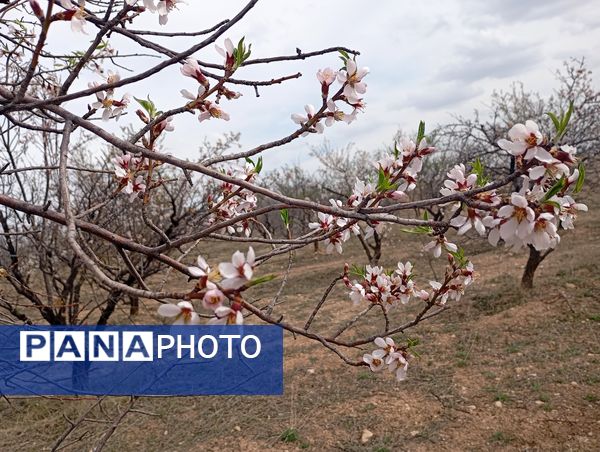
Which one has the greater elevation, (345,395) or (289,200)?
(289,200)

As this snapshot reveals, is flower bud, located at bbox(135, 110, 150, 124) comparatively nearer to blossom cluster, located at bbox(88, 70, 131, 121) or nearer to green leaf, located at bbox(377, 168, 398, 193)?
blossom cluster, located at bbox(88, 70, 131, 121)

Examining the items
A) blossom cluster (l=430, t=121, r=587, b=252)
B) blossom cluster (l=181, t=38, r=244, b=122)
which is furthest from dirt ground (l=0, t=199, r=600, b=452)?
blossom cluster (l=430, t=121, r=587, b=252)

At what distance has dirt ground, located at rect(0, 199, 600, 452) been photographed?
4.03 metres

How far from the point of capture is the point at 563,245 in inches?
422

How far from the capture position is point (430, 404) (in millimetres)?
4551

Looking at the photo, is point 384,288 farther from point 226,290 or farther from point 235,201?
point 226,290

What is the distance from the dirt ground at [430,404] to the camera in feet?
13.2

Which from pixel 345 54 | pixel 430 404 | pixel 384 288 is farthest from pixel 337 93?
pixel 430 404

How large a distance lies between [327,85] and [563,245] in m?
11.1

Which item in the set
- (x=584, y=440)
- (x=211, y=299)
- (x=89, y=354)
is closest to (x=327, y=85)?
(x=211, y=299)

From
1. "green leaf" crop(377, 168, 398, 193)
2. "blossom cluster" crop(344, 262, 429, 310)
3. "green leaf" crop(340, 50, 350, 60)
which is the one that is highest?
"green leaf" crop(340, 50, 350, 60)

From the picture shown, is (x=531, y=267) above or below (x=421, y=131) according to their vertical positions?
below

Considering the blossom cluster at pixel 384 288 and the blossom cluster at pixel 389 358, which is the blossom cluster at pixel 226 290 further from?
the blossom cluster at pixel 384 288

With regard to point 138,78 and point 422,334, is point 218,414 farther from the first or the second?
point 138,78
